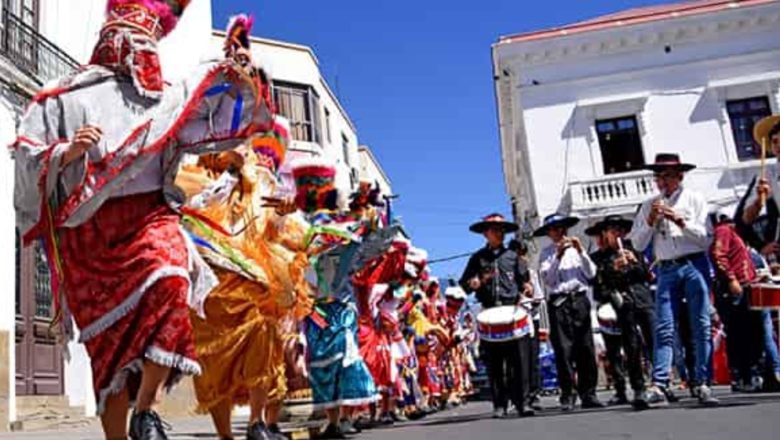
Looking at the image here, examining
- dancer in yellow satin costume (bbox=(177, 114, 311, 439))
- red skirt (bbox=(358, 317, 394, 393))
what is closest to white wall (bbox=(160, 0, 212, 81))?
red skirt (bbox=(358, 317, 394, 393))

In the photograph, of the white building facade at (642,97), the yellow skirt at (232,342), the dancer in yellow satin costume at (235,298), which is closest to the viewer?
the dancer in yellow satin costume at (235,298)

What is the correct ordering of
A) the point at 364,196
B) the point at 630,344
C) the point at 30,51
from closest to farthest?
the point at 364,196, the point at 630,344, the point at 30,51

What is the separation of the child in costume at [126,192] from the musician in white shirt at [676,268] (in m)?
4.44

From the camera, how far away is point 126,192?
324 cm

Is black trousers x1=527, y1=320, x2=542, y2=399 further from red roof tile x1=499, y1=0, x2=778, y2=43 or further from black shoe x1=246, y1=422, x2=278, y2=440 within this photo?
red roof tile x1=499, y1=0, x2=778, y2=43

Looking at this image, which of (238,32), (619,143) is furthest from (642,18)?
(238,32)

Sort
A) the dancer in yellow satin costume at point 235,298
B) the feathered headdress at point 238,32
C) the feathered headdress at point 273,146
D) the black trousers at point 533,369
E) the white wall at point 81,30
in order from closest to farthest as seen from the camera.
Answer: the feathered headdress at point 238,32 < the dancer in yellow satin costume at point 235,298 < the feathered headdress at point 273,146 < the black trousers at point 533,369 < the white wall at point 81,30

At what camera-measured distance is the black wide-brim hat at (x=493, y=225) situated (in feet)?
25.9

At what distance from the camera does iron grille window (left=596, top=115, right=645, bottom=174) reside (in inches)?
1026

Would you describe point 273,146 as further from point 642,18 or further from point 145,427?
point 642,18

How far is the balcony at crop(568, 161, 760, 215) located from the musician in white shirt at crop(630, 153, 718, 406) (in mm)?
17790

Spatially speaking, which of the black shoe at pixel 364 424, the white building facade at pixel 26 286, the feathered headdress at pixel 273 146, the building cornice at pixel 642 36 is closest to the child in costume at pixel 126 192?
the feathered headdress at pixel 273 146

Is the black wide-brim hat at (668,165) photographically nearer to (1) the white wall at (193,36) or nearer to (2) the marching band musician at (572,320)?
(2) the marching band musician at (572,320)

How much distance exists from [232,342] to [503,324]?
3.68 m
